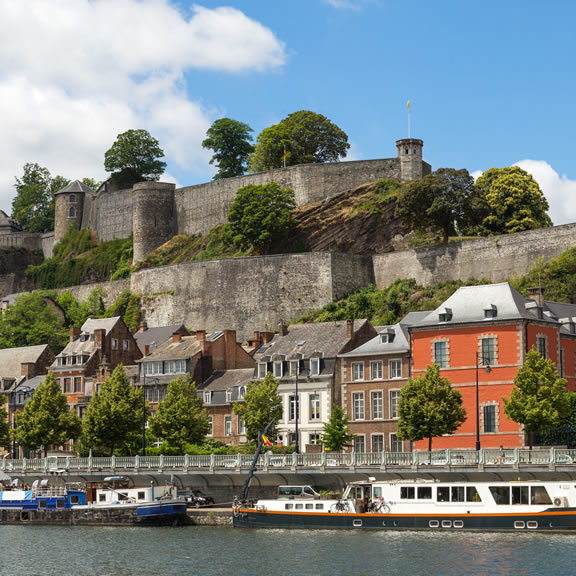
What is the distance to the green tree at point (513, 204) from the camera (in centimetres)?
9006

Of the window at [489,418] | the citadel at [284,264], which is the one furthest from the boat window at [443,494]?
the citadel at [284,264]

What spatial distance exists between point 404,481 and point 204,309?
48.9 m

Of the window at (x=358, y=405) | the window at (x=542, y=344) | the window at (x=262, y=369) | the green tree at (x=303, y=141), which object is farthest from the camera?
the green tree at (x=303, y=141)

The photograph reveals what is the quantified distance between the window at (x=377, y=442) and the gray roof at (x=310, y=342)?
5980mm

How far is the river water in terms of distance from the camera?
37750mm

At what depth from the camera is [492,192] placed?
91562 millimetres

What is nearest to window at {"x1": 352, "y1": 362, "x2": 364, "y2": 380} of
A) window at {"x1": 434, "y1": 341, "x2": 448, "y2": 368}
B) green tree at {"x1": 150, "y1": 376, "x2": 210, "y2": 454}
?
window at {"x1": 434, "y1": 341, "x2": 448, "y2": 368}

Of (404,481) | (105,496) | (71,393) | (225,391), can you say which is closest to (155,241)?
(71,393)

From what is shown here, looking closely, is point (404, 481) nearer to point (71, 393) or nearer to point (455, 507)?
point (455, 507)

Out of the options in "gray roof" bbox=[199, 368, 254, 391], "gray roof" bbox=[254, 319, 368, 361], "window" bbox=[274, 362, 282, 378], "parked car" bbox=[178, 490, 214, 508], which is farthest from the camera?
"gray roof" bbox=[199, 368, 254, 391]

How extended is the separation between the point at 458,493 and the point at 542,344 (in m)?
14.5

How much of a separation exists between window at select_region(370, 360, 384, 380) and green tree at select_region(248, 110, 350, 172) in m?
47.6

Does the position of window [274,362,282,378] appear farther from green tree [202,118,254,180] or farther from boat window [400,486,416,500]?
green tree [202,118,254,180]

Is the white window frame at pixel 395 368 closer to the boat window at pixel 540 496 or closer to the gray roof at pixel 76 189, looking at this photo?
the boat window at pixel 540 496
